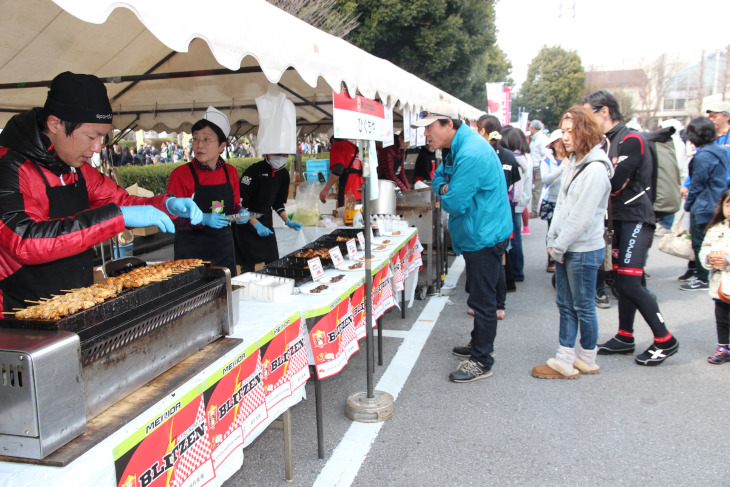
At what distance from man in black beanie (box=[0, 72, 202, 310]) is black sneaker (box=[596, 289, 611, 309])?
5376mm

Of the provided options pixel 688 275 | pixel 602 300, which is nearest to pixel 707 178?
pixel 688 275

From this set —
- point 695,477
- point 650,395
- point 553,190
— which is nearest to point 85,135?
point 695,477

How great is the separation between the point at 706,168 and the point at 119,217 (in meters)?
6.58

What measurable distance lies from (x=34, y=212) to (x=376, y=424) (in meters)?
2.45

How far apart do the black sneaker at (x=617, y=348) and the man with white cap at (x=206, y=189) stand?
11.2 ft

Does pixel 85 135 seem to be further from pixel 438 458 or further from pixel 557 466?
pixel 557 466

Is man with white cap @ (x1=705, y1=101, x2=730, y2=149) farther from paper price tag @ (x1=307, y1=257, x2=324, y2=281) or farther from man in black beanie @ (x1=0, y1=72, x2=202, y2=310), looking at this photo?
man in black beanie @ (x1=0, y1=72, x2=202, y2=310)

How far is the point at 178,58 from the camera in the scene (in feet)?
16.5

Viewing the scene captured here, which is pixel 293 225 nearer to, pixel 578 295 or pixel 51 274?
pixel 578 295

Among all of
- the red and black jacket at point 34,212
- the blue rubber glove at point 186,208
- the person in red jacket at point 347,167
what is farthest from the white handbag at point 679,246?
the red and black jacket at point 34,212

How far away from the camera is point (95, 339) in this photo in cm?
156

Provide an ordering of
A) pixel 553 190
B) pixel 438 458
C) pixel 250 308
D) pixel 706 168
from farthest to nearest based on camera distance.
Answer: pixel 553 190, pixel 706 168, pixel 438 458, pixel 250 308

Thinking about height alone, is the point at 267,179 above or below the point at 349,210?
above

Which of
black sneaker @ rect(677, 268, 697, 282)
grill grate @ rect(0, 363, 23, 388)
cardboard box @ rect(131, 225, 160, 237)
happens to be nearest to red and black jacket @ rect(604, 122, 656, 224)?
black sneaker @ rect(677, 268, 697, 282)
